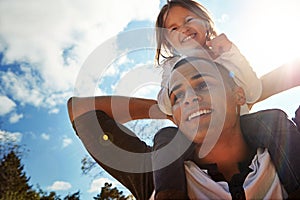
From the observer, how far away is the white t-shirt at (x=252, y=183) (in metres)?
1.01

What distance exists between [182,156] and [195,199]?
140 mm

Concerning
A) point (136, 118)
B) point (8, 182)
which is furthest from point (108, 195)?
point (136, 118)

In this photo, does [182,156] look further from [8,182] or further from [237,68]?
[8,182]

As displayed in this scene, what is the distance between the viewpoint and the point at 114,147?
143 cm

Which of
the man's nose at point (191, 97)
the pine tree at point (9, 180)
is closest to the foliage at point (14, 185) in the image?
the pine tree at point (9, 180)

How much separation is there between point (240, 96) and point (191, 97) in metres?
0.22

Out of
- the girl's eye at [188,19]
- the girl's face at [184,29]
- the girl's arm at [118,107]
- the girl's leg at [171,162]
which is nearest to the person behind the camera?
the girl's leg at [171,162]

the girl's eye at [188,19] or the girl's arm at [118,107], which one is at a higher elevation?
the girl's eye at [188,19]

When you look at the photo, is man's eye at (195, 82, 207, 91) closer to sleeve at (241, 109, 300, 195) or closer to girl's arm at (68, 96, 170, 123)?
sleeve at (241, 109, 300, 195)

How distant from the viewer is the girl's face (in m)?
1.93

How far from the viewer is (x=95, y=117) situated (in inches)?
57.7

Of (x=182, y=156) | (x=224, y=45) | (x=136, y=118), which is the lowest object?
(x=182, y=156)

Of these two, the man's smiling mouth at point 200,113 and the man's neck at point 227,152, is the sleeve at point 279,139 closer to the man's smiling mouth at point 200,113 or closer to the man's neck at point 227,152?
the man's neck at point 227,152

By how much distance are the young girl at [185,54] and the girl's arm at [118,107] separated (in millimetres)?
189
